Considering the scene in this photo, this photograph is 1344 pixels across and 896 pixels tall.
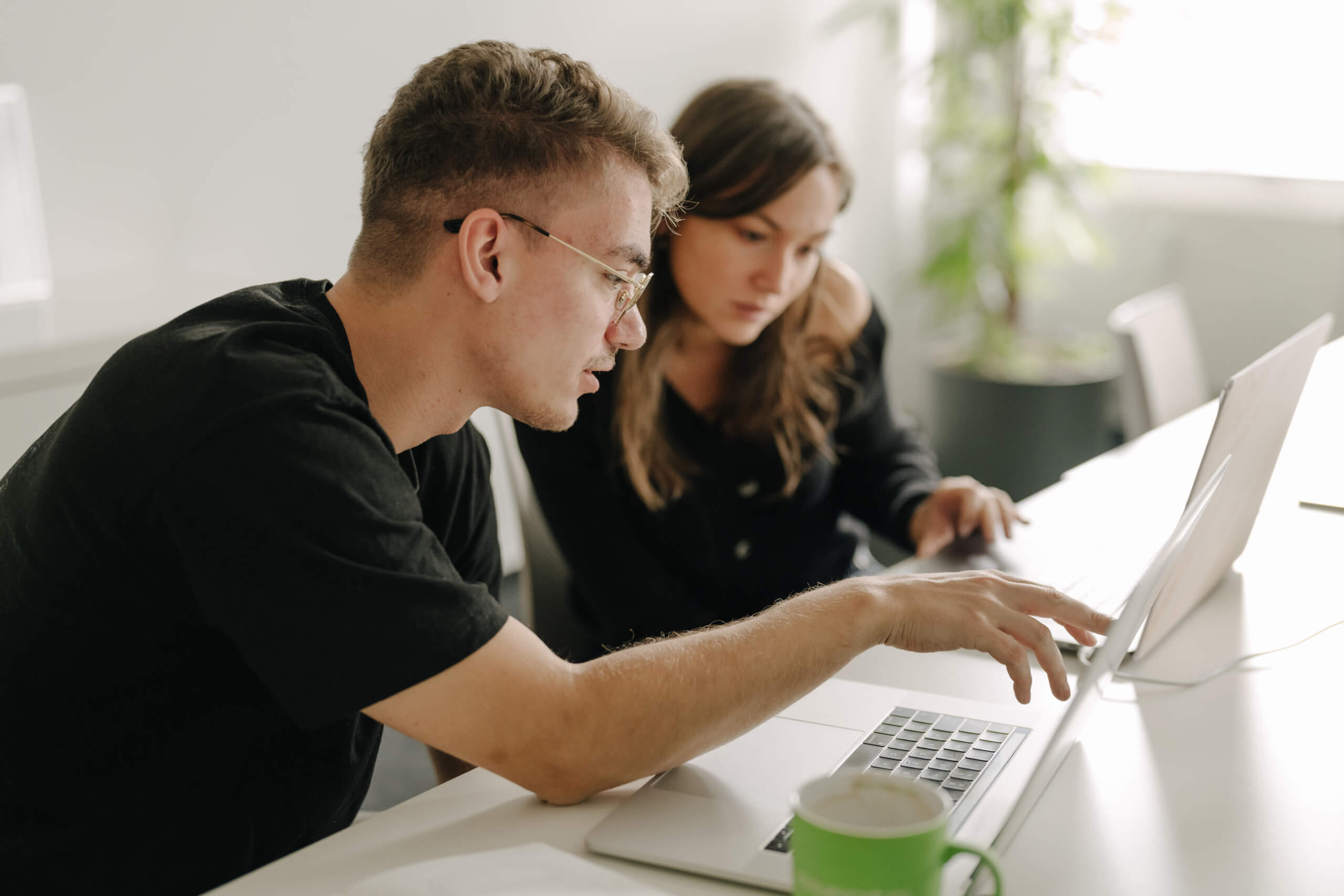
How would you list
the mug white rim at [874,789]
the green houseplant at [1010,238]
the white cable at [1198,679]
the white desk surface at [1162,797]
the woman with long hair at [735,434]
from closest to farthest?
the mug white rim at [874,789] → the white desk surface at [1162,797] → the white cable at [1198,679] → the woman with long hair at [735,434] → the green houseplant at [1010,238]

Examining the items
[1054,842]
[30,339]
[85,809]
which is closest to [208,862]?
[85,809]

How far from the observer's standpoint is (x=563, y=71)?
1102mm

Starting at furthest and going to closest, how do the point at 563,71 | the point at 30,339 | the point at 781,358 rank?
the point at 781,358, the point at 30,339, the point at 563,71

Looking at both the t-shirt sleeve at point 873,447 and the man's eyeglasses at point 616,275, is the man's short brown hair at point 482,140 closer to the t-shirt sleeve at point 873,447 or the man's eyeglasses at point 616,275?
the man's eyeglasses at point 616,275

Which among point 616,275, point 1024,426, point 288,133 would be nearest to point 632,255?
point 616,275

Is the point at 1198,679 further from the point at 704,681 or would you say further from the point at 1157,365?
the point at 1157,365

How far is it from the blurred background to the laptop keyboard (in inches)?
51.8

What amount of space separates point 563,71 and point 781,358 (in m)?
0.89

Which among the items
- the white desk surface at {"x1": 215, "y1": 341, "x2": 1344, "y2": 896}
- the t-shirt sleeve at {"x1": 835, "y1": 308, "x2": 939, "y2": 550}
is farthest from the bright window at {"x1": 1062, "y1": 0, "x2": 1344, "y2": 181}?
the white desk surface at {"x1": 215, "y1": 341, "x2": 1344, "y2": 896}

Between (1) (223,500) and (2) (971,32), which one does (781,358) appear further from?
(2) (971,32)

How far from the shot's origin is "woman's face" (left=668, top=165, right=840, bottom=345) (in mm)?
1798

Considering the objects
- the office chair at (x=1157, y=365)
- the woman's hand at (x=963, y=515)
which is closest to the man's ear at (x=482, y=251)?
the woman's hand at (x=963, y=515)

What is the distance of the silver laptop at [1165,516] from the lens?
1.09 meters

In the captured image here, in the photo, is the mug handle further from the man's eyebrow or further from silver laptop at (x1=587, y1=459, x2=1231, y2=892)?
the man's eyebrow
